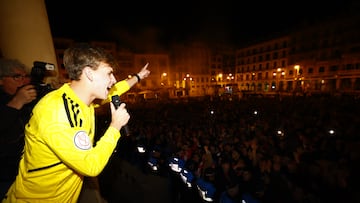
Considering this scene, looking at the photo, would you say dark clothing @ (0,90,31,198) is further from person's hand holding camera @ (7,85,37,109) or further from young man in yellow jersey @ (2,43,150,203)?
young man in yellow jersey @ (2,43,150,203)

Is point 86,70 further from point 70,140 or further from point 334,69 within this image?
point 334,69

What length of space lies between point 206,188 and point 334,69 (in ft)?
154

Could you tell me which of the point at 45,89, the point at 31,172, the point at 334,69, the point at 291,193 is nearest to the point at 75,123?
the point at 31,172

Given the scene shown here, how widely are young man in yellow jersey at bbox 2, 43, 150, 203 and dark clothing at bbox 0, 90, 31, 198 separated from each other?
1.48 feet

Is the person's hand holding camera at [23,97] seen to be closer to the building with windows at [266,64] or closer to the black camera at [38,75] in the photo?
the black camera at [38,75]

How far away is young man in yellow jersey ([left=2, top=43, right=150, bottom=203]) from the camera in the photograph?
1346 mm

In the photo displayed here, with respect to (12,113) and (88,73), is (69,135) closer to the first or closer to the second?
(88,73)

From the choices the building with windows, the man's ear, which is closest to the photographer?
the man's ear

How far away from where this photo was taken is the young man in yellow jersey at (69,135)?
1.35 m

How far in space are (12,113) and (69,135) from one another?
110cm

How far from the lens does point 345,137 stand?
8.41 metres

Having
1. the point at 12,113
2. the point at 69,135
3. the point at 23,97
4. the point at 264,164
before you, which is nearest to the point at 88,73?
the point at 69,135

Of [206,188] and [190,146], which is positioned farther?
[190,146]

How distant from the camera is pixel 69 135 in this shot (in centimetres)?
134
